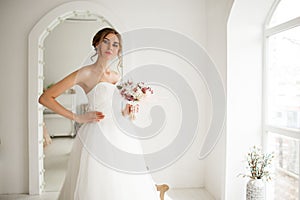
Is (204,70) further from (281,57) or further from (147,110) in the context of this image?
(281,57)

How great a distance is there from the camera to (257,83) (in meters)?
3.19

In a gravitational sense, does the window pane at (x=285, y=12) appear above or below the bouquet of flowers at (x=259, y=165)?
above

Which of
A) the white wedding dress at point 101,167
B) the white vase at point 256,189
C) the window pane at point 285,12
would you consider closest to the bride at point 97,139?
the white wedding dress at point 101,167

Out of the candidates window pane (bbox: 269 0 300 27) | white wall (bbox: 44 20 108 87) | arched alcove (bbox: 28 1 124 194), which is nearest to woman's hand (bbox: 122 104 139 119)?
window pane (bbox: 269 0 300 27)

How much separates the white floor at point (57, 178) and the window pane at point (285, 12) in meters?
2.13

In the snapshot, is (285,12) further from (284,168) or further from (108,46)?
(108,46)

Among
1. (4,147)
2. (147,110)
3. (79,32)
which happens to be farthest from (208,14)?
(4,147)

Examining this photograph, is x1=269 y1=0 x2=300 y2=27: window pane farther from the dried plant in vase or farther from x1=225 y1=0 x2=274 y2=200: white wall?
the dried plant in vase

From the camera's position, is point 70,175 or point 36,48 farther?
point 36,48

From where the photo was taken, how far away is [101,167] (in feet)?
6.66

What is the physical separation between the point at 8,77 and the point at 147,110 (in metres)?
1.78

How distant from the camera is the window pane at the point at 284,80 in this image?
2670 mm

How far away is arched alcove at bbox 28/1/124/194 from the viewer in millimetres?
3699

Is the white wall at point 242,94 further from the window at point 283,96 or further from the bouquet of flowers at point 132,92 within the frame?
the bouquet of flowers at point 132,92
